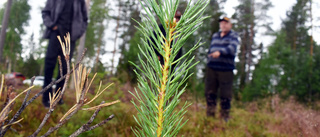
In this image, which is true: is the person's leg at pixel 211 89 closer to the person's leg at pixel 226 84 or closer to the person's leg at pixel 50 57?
the person's leg at pixel 226 84

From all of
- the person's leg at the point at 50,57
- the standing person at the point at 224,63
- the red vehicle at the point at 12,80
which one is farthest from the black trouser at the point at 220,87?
the red vehicle at the point at 12,80

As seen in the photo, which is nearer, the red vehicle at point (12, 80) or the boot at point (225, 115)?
the boot at point (225, 115)

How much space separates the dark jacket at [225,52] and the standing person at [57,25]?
253 centimetres

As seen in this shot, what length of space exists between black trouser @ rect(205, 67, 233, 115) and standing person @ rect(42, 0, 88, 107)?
266 cm

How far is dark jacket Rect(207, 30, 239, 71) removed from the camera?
12.7ft

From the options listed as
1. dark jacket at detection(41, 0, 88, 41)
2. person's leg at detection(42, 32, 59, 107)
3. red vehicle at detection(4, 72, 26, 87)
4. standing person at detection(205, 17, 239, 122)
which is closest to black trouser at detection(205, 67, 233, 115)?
standing person at detection(205, 17, 239, 122)

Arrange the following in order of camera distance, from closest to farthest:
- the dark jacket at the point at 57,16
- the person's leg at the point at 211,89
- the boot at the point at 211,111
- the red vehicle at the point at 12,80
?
the dark jacket at the point at 57,16
the person's leg at the point at 211,89
the boot at the point at 211,111
the red vehicle at the point at 12,80

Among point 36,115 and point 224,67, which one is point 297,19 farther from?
point 36,115

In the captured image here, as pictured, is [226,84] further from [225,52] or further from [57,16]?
[57,16]

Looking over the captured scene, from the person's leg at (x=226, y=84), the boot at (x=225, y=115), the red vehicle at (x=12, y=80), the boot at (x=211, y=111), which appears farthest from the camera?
the red vehicle at (x=12, y=80)

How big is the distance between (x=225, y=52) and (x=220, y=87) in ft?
2.42

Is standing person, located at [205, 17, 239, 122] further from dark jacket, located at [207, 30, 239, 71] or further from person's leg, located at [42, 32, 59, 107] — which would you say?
person's leg, located at [42, 32, 59, 107]

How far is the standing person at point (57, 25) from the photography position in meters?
3.10

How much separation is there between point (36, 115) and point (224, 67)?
3.26m
